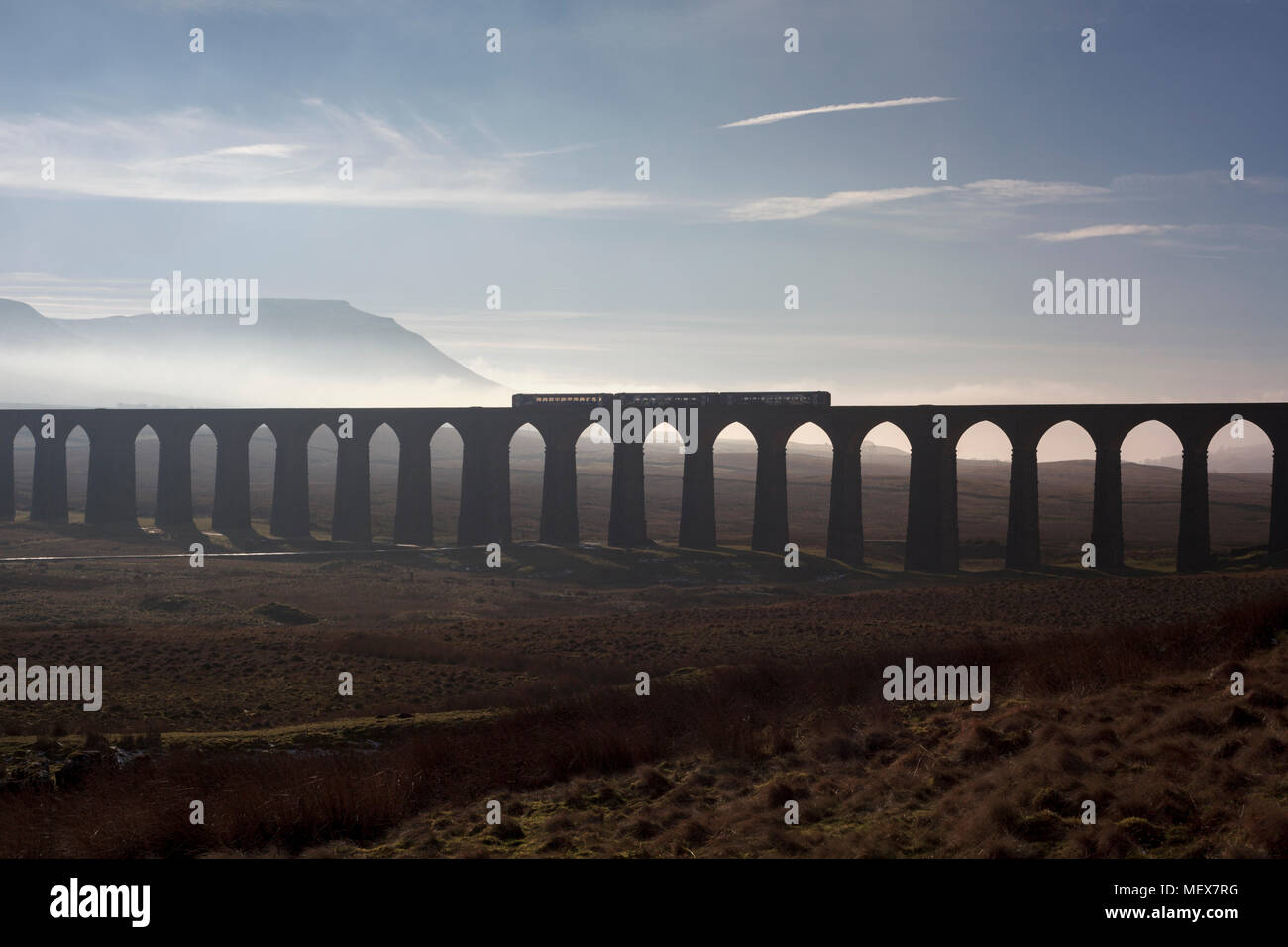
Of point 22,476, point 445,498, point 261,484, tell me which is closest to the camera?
point 445,498

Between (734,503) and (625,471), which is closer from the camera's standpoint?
(625,471)

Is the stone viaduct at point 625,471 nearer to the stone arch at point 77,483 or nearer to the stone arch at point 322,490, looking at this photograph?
the stone arch at point 77,483

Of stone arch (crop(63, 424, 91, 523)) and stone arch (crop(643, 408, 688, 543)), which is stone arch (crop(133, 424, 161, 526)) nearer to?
stone arch (crop(63, 424, 91, 523))

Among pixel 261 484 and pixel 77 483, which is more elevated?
pixel 77 483

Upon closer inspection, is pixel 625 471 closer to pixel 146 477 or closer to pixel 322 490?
→ pixel 322 490

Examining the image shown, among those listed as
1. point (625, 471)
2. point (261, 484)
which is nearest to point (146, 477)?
point (261, 484)

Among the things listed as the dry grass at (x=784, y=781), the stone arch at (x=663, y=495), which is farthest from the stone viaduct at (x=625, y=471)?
the dry grass at (x=784, y=781)

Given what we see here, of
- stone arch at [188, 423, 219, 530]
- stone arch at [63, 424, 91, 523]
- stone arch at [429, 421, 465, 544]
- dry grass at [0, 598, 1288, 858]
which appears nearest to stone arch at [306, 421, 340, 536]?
stone arch at [188, 423, 219, 530]

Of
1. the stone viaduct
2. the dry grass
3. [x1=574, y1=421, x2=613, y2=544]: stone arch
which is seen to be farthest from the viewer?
[x1=574, y1=421, x2=613, y2=544]: stone arch

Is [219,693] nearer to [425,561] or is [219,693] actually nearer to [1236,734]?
[1236,734]
